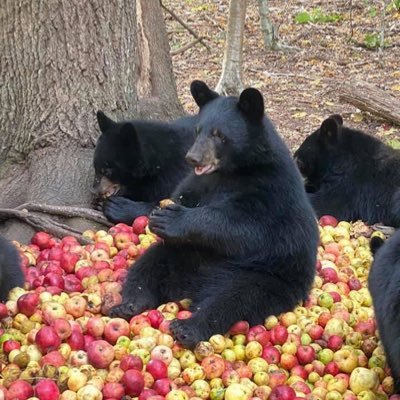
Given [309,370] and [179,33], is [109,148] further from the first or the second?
[179,33]

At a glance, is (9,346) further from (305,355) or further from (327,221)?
(327,221)

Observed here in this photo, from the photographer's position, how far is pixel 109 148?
6.47 metres

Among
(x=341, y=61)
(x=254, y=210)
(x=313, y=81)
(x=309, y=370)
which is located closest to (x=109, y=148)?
(x=254, y=210)

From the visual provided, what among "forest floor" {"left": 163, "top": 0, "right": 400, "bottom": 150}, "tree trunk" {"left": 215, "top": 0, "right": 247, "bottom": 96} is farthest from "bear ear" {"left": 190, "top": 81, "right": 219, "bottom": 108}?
"tree trunk" {"left": 215, "top": 0, "right": 247, "bottom": 96}

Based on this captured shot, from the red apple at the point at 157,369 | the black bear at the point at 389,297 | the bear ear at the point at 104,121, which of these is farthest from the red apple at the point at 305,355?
the bear ear at the point at 104,121

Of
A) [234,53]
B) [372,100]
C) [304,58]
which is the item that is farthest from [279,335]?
[304,58]

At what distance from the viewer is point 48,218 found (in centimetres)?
628

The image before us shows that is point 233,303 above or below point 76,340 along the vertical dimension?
above

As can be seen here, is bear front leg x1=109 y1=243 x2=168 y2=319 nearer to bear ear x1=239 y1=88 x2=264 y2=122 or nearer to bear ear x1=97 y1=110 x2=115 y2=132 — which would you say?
bear ear x1=239 y1=88 x2=264 y2=122

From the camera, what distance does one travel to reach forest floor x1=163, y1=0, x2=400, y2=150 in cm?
1150

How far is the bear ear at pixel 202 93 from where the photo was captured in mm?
5238

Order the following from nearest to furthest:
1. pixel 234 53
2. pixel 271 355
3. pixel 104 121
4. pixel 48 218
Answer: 1. pixel 271 355
2. pixel 48 218
3. pixel 104 121
4. pixel 234 53

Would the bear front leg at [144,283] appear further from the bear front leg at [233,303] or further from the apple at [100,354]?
the apple at [100,354]

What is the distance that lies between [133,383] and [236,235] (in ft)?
3.91
